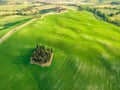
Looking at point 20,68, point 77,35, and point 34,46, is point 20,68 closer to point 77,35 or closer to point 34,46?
point 34,46

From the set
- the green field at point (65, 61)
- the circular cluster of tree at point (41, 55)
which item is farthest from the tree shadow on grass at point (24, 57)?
the circular cluster of tree at point (41, 55)

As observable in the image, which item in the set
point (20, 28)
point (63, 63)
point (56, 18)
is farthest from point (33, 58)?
point (56, 18)

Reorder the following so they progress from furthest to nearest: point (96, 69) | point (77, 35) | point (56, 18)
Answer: point (56, 18) → point (77, 35) → point (96, 69)

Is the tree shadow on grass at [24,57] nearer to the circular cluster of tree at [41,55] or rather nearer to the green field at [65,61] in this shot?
the green field at [65,61]

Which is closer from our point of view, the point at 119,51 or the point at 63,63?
the point at 63,63

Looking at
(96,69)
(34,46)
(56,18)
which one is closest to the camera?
(96,69)

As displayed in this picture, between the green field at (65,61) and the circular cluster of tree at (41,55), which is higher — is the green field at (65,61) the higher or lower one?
the lower one

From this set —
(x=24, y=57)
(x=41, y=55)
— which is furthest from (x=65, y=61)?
(x=24, y=57)
